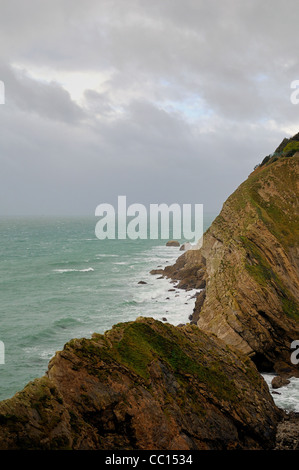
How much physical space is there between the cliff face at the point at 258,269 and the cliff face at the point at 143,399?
843cm

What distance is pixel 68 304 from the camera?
5656cm

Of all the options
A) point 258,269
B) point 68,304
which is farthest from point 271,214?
point 68,304

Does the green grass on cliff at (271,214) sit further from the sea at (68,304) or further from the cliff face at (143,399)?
the cliff face at (143,399)

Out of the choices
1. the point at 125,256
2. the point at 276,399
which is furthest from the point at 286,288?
the point at 125,256

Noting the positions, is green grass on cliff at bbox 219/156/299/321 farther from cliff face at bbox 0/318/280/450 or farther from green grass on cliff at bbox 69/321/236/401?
green grass on cliff at bbox 69/321/236/401

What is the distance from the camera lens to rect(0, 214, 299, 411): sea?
119 feet

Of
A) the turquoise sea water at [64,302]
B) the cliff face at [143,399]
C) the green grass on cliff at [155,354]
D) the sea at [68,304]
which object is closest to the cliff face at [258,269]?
the sea at [68,304]

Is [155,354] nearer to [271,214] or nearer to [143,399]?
[143,399]

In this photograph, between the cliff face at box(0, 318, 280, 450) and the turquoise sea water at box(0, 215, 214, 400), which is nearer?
the cliff face at box(0, 318, 280, 450)

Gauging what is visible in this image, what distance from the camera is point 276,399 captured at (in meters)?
24.5

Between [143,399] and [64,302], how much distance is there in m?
45.3

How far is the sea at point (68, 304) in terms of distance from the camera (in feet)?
119

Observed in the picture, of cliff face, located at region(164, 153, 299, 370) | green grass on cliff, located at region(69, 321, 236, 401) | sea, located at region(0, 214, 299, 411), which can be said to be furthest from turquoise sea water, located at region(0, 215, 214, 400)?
green grass on cliff, located at region(69, 321, 236, 401)
